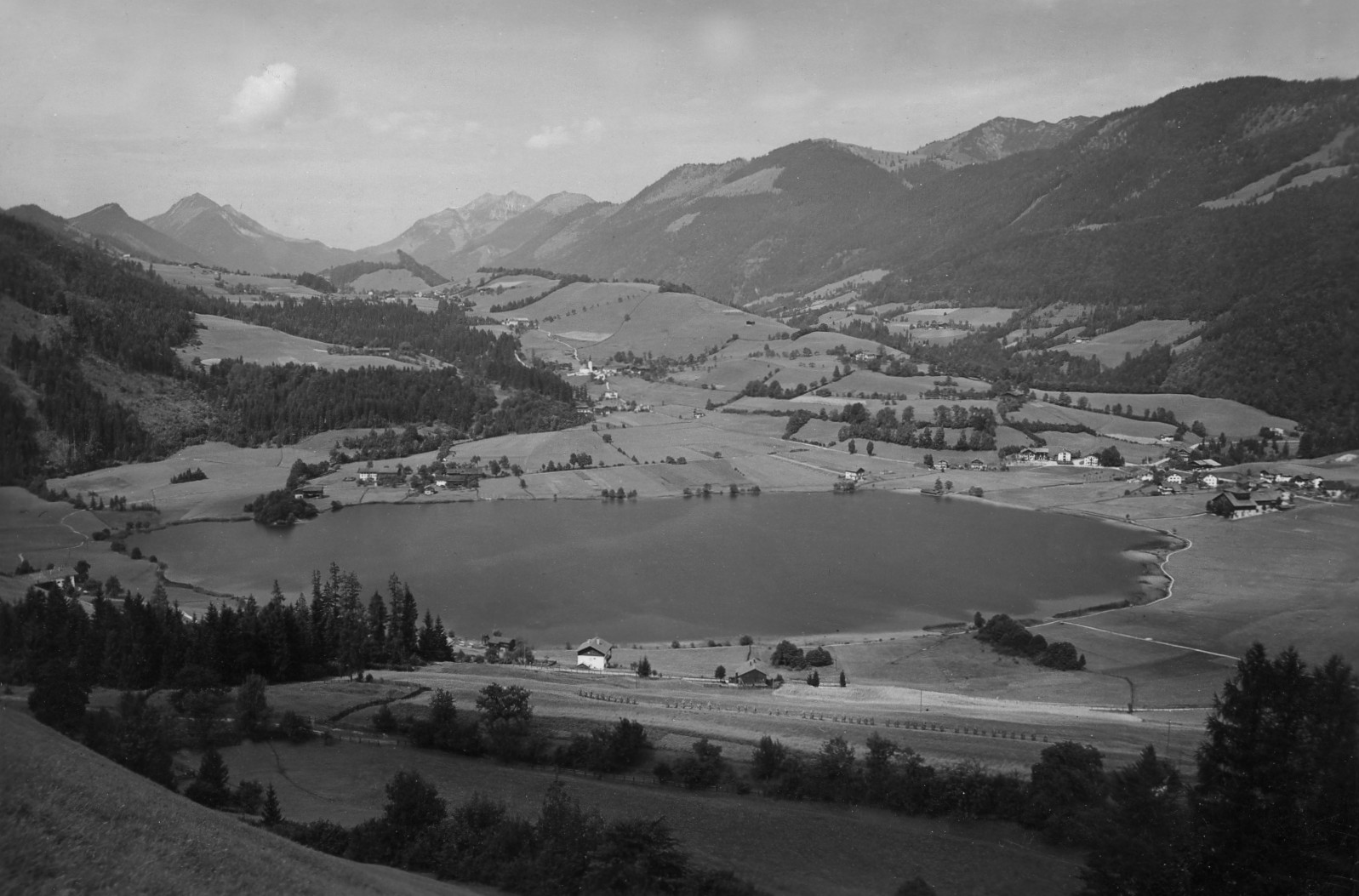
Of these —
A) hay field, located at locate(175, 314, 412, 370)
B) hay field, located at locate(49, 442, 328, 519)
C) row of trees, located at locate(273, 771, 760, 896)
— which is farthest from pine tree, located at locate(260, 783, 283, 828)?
hay field, located at locate(175, 314, 412, 370)

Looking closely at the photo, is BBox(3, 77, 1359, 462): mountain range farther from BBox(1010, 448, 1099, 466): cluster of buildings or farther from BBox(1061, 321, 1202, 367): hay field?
BBox(1010, 448, 1099, 466): cluster of buildings

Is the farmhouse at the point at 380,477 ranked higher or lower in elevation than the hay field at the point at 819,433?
lower

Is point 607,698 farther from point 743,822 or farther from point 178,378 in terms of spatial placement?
point 178,378

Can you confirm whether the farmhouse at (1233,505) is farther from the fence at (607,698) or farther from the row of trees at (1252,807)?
the row of trees at (1252,807)

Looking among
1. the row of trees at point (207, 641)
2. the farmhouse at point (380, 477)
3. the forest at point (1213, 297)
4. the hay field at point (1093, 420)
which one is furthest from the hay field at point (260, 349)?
the forest at point (1213, 297)

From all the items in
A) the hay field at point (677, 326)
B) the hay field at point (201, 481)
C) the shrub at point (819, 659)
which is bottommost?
the shrub at point (819, 659)

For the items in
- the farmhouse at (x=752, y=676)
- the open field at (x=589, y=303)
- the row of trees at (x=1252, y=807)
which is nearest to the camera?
the row of trees at (x=1252, y=807)

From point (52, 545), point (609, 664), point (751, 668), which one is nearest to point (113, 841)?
point (751, 668)

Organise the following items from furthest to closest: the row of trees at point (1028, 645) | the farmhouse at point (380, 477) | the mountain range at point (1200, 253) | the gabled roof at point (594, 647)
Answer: the farmhouse at point (380, 477), the mountain range at point (1200, 253), the gabled roof at point (594, 647), the row of trees at point (1028, 645)
